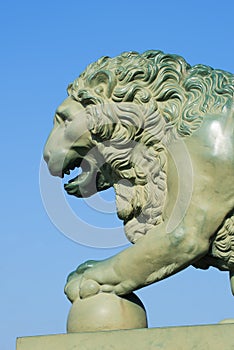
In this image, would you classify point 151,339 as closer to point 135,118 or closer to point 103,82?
point 135,118

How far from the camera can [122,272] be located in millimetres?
4387

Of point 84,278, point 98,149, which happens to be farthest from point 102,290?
point 98,149

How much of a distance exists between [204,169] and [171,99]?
46cm

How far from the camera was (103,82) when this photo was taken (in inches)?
182

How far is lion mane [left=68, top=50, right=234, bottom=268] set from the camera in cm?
447

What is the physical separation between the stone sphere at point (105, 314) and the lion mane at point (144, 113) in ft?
1.27

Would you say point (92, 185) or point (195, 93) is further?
point (92, 185)

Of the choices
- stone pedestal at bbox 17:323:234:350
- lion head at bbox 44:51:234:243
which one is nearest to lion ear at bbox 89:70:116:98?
lion head at bbox 44:51:234:243

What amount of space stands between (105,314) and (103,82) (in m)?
1.21

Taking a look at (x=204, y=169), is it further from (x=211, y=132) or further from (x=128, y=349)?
(x=128, y=349)

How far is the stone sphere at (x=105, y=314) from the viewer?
169 inches

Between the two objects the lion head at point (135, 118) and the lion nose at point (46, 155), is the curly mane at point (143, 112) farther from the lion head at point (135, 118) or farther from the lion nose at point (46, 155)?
the lion nose at point (46, 155)

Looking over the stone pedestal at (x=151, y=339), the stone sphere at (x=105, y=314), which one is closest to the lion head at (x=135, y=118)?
the stone sphere at (x=105, y=314)

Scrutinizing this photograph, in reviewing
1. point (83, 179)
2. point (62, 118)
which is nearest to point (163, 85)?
point (62, 118)
